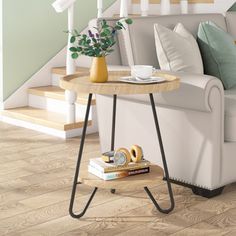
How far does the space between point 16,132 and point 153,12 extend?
1.83m

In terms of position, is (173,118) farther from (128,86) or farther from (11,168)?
(11,168)

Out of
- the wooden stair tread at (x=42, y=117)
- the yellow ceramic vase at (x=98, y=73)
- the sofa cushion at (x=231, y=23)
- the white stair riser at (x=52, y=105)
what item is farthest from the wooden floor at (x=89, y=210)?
the sofa cushion at (x=231, y=23)

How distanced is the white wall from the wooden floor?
1.98 metres

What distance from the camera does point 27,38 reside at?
5.07m

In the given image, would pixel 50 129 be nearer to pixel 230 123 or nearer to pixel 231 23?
pixel 231 23

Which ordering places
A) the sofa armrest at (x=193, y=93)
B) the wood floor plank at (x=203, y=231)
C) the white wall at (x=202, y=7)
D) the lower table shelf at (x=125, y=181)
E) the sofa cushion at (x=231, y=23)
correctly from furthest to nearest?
the white wall at (x=202, y=7), the sofa cushion at (x=231, y=23), the sofa armrest at (x=193, y=93), the lower table shelf at (x=125, y=181), the wood floor plank at (x=203, y=231)

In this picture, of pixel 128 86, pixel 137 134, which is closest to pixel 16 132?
pixel 137 134

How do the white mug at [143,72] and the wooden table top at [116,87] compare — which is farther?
the white mug at [143,72]

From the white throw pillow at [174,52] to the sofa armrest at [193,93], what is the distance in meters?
0.27

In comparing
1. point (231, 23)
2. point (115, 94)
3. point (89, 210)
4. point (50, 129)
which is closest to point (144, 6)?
point (231, 23)

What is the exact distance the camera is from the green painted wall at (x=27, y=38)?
495cm

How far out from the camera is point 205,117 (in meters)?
2.96

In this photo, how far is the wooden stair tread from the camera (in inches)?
175

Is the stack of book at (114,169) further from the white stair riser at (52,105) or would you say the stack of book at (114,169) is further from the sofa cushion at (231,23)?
the white stair riser at (52,105)
